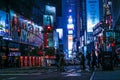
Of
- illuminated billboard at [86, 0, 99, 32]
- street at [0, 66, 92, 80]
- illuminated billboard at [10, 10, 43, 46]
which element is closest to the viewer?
street at [0, 66, 92, 80]

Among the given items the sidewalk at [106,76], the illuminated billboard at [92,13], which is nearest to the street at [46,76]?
the sidewalk at [106,76]

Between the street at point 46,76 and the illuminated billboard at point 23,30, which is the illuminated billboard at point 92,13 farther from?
the street at point 46,76

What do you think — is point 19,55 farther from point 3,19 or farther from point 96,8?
point 96,8


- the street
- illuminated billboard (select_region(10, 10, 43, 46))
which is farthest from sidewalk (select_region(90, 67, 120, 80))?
illuminated billboard (select_region(10, 10, 43, 46))

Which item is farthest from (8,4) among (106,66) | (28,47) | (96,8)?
(96,8)

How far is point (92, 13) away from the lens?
186 m

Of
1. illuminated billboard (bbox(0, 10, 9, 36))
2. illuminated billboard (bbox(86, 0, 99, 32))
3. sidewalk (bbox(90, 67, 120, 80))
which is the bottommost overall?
sidewalk (bbox(90, 67, 120, 80))

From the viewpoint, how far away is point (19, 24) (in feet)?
284

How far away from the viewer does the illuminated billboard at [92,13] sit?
601 feet

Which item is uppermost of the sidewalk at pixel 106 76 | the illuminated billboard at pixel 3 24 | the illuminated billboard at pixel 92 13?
the illuminated billboard at pixel 92 13

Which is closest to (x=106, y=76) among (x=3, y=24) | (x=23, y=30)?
(x=3, y=24)

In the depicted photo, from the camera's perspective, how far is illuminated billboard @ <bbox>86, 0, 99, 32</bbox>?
18312 cm

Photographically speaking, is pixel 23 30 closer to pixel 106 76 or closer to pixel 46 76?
pixel 46 76

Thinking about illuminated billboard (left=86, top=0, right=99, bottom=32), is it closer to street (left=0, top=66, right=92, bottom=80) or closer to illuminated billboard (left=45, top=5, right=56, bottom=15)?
illuminated billboard (left=45, top=5, right=56, bottom=15)
